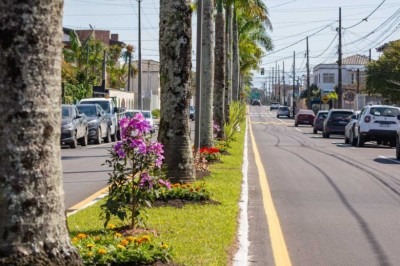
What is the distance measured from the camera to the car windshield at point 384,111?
108 feet

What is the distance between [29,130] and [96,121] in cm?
3003

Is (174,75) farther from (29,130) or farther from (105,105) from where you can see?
(105,105)

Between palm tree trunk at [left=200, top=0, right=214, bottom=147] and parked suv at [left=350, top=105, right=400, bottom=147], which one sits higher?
palm tree trunk at [left=200, top=0, right=214, bottom=147]

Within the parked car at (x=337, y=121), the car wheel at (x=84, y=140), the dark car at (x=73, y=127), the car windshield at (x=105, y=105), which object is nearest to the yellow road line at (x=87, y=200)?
the dark car at (x=73, y=127)

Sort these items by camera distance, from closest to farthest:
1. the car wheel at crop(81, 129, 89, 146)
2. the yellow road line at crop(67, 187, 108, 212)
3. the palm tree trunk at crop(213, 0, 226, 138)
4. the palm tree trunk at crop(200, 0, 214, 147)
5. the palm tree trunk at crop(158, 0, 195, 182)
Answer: the yellow road line at crop(67, 187, 108, 212) → the palm tree trunk at crop(158, 0, 195, 182) → the palm tree trunk at crop(200, 0, 214, 147) → the palm tree trunk at crop(213, 0, 226, 138) → the car wheel at crop(81, 129, 89, 146)

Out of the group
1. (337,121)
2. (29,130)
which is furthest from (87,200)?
(337,121)

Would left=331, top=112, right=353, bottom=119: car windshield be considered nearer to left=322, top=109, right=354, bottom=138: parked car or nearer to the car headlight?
left=322, top=109, right=354, bottom=138: parked car

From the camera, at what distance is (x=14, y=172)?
547 cm

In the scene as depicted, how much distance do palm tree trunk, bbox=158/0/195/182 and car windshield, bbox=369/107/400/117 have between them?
20249 mm

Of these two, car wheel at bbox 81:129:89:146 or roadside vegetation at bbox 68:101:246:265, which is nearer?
roadside vegetation at bbox 68:101:246:265

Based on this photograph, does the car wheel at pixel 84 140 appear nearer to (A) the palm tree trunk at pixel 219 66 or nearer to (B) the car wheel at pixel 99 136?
(B) the car wheel at pixel 99 136

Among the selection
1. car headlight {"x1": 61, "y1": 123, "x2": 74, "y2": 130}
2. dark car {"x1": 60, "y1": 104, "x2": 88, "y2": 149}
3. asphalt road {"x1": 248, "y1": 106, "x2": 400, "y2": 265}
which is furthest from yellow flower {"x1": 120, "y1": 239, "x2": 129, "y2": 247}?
car headlight {"x1": 61, "y1": 123, "x2": 74, "y2": 130}

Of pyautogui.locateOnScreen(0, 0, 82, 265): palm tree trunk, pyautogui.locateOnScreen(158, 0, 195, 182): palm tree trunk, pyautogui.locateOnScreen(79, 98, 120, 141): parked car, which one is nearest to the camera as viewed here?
pyautogui.locateOnScreen(0, 0, 82, 265): palm tree trunk

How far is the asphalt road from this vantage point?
30.3ft
